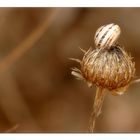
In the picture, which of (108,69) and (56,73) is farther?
(56,73)

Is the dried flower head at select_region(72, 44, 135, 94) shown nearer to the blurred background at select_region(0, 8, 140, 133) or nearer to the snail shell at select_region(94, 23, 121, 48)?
the snail shell at select_region(94, 23, 121, 48)

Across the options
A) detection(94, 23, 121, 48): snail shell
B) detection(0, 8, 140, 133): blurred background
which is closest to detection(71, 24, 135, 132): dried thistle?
detection(94, 23, 121, 48): snail shell

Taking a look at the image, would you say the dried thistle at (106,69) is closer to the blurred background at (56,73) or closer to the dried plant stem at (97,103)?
the dried plant stem at (97,103)

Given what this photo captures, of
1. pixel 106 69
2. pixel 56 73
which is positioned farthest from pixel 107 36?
pixel 56 73

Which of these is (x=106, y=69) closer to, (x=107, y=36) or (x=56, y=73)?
(x=107, y=36)

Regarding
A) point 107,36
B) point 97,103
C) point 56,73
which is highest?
point 107,36
